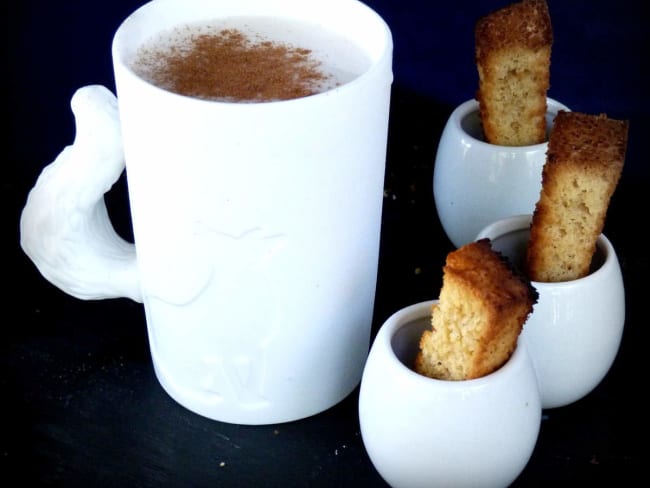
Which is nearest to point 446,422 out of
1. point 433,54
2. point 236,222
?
point 236,222

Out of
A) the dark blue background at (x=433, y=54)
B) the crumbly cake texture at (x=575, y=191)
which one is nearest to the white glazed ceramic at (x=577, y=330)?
the crumbly cake texture at (x=575, y=191)

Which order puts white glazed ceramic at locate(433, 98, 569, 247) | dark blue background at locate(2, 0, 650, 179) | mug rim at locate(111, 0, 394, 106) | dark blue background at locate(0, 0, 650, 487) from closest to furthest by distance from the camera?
mug rim at locate(111, 0, 394, 106), dark blue background at locate(0, 0, 650, 487), white glazed ceramic at locate(433, 98, 569, 247), dark blue background at locate(2, 0, 650, 179)

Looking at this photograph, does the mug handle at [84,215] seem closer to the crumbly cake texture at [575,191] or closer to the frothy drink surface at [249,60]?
the frothy drink surface at [249,60]

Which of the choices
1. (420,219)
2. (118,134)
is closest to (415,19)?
(420,219)

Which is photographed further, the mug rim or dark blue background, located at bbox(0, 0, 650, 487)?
dark blue background, located at bbox(0, 0, 650, 487)

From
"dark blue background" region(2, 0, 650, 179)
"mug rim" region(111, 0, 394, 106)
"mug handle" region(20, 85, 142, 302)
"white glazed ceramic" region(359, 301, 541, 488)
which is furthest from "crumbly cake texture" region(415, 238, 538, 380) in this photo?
"dark blue background" region(2, 0, 650, 179)

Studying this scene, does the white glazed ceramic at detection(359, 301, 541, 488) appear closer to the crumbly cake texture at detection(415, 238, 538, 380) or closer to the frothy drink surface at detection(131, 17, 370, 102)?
the crumbly cake texture at detection(415, 238, 538, 380)
